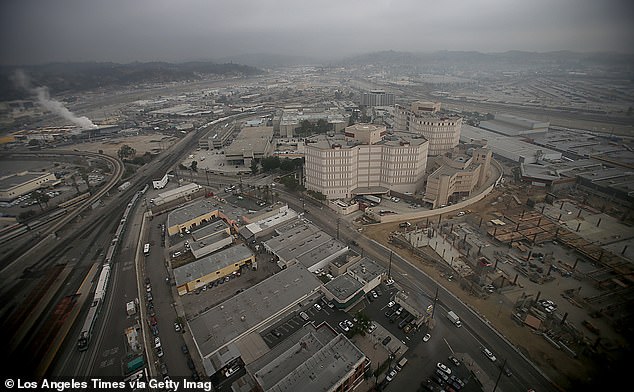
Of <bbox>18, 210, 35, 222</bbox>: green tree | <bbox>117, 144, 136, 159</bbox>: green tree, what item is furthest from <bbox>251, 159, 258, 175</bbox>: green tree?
<bbox>18, 210, 35, 222</bbox>: green tree

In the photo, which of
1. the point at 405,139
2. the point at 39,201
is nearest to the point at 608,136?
the point at 405,139

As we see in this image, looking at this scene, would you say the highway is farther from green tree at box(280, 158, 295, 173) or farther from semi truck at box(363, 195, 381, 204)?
green tree at box(280, 158, 295, 173)

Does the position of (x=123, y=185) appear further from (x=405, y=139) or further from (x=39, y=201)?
(x=405, y=139)

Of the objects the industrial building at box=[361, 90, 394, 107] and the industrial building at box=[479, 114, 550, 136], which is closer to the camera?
the industrial building at box=[479, 114, 550, 136]

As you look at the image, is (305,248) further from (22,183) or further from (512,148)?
(512,148)

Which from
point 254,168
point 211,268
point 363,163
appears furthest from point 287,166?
point 211,268

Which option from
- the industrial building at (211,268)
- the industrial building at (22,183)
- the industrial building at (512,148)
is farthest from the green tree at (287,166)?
the industrial building at (22,183)

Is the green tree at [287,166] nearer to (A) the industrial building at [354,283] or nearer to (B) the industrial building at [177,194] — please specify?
(B) the industrial building at [177,194]

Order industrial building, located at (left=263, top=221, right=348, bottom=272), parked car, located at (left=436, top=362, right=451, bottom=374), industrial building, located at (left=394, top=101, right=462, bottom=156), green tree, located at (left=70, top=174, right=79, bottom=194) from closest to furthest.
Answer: parked car, located at (left=436, top=362, right=451, bottom=374)
industrial building, located at (left=263, top=221, right=348, bottom=272)
green tree, located at (left=70, top=174, right=79, bottom=194)
industrial building, located at (left=394, top=101, right=462, bottom=156)
